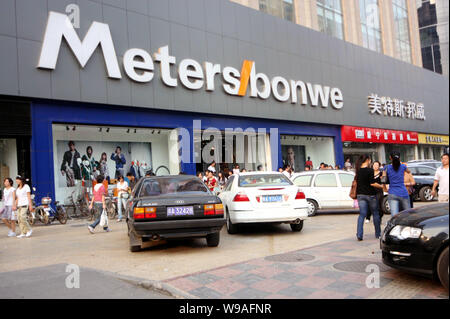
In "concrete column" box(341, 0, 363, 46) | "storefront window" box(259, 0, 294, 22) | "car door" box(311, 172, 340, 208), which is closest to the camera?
"car door" box(311, 172, 340, 208)

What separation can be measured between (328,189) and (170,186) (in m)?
6.53

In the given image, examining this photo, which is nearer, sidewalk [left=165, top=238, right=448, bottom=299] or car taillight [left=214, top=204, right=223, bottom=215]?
sidewalk [left=165, top=238, right=448, bottom=299]

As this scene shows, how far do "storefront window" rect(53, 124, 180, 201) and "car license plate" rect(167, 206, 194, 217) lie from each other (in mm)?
10063

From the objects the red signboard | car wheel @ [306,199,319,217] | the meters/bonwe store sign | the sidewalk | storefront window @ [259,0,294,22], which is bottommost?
the sidewalk

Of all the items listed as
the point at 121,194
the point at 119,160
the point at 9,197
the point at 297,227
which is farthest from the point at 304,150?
the point at 9,197

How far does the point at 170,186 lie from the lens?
7734mm

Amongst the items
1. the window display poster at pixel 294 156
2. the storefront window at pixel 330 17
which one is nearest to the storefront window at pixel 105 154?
the window display poster at pixel 294 156

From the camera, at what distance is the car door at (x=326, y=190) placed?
40.7 feet

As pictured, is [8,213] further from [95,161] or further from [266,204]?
[266,204]

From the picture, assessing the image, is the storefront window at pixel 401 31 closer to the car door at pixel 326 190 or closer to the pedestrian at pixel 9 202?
the car door at pixel 326 190

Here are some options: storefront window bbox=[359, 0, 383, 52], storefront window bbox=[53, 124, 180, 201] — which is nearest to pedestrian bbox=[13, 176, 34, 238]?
storefront window bbox=[53, 124, 180, 201]

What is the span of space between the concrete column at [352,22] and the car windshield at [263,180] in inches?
961

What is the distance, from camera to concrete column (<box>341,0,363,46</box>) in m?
30.4

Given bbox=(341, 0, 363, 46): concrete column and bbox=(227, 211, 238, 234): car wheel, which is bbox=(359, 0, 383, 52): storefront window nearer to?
bbox=(341, 0, 363, 46): concrete column
